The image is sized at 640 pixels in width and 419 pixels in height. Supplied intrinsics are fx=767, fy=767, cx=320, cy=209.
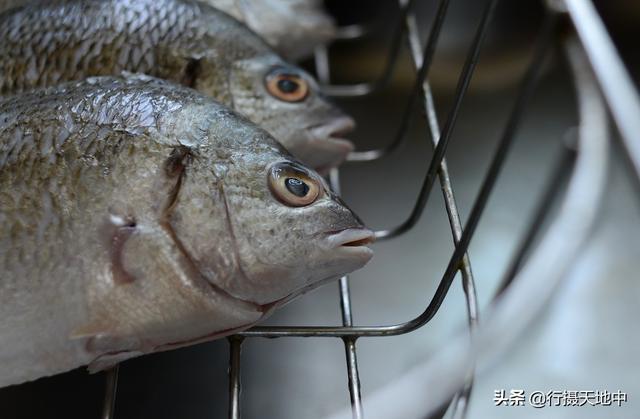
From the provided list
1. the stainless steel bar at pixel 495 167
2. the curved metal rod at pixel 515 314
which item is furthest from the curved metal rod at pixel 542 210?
the curved metal rod at pixel 515 314

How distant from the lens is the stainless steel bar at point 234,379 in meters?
0.64

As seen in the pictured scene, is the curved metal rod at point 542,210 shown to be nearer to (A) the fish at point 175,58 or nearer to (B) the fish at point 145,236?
(A) the fish at point 175,58

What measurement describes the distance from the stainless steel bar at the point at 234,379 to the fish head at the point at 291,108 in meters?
0.22

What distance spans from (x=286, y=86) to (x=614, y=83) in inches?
18.0

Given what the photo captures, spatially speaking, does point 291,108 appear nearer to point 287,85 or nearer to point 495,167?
point 287,85

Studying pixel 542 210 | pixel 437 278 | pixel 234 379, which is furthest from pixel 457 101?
pixel 542 210

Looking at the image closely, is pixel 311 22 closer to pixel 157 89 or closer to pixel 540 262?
pixel 157 89

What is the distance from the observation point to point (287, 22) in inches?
41.3

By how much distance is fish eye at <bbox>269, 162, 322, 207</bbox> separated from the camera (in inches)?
23.5

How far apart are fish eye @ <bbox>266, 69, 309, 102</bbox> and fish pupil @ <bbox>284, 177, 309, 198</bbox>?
0.74 feet

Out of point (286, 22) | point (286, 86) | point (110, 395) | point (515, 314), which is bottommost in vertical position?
point (515, 314)

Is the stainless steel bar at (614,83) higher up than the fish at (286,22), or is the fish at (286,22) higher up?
the fish at (286,22)

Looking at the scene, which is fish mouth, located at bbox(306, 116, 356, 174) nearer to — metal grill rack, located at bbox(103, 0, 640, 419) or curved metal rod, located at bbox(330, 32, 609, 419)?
metal grill rack, located at bbox(103, 0, 640, 419)

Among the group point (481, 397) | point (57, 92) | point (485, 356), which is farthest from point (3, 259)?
point (481, 397)
